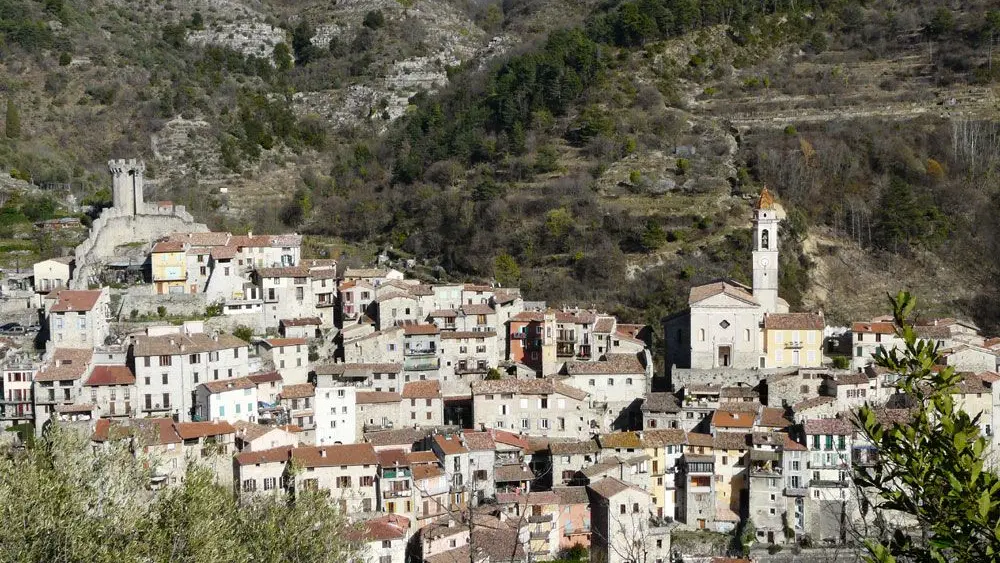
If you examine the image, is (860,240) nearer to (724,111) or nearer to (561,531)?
(724,111)

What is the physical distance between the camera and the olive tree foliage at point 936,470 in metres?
5.78

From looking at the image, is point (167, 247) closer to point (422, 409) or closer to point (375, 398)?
point (375, 398)

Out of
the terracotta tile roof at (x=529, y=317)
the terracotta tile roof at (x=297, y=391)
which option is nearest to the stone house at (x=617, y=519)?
the terracotta tile roof at (x=529, y=317)

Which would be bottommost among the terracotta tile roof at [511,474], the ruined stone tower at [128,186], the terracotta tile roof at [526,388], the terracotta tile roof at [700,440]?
the terracotta tile roof at [511,474]

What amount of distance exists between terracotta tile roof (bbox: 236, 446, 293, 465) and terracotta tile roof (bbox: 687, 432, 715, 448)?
1206 centimetres

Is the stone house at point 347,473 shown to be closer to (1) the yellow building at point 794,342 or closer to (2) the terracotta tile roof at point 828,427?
(2) the terracotta tile roof at point 828,427

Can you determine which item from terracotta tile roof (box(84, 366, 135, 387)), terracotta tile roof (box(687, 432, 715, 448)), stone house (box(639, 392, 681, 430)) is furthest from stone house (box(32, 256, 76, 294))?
terracotta tile roof (box(687, 432, 715, 448))

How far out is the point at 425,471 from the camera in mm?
30766

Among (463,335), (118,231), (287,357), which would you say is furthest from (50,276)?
(463,335)

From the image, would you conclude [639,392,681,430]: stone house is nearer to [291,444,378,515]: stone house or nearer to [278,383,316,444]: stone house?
[291,444,378,515]: stone house

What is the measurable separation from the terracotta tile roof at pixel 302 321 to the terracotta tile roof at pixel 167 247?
484cm

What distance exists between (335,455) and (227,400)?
4.28 metres

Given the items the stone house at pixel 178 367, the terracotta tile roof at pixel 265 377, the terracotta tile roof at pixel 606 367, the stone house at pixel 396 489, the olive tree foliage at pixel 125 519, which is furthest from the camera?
the terracotta tile roof at pixel 606 367

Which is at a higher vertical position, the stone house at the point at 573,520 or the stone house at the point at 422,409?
the stone house at the point at 422,409
